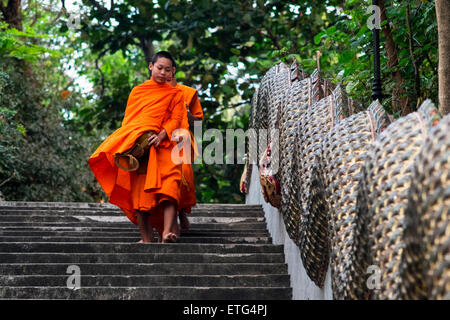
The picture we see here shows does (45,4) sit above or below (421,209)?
above

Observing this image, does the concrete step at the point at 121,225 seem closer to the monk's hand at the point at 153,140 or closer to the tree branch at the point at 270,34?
the monk's hand at the point at 153,140

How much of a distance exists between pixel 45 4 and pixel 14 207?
929 cm

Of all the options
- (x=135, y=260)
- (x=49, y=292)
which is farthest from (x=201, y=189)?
(x=49, y=292)

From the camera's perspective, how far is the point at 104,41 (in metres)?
11.4

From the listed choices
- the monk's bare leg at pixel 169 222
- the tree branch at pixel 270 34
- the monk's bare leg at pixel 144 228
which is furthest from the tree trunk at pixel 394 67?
the tree branch at pixel 270 34

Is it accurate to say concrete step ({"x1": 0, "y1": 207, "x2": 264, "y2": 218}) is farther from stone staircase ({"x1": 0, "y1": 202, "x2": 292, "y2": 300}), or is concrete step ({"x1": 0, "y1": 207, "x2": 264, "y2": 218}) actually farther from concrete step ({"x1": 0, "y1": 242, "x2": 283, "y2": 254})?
concrete step ({"x1": 0, "y1": 242, "x2": 283, "y2": 254})

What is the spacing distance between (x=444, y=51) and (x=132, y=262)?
2.70 meters

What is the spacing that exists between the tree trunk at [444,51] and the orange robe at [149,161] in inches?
103

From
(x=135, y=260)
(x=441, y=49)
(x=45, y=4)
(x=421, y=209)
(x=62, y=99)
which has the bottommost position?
(x=421, y=209)

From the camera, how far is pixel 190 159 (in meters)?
6.23

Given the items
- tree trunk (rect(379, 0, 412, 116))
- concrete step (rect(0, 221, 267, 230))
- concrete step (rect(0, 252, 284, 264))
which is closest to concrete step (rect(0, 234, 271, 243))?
concrete step (rect(0, 221, 267, 230))

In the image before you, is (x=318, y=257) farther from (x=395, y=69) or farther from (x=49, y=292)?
(x=395, y=69)

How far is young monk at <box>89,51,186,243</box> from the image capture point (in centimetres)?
581

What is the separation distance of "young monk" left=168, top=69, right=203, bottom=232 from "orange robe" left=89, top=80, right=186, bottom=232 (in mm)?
108
